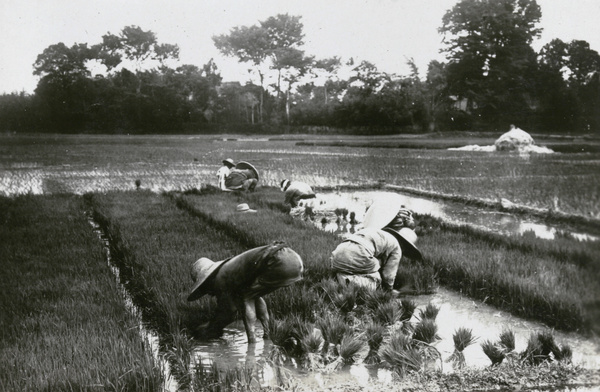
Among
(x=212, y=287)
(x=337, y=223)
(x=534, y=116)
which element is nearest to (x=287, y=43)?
(x=337, y=223)

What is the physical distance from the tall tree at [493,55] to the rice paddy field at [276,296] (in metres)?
1.39

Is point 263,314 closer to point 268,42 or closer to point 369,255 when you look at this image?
point 369,255

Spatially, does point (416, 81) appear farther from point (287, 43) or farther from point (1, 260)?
point (1, 260)

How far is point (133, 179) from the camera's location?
12031 mm

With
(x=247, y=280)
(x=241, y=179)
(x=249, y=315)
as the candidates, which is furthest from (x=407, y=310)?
(x=241, y=179)

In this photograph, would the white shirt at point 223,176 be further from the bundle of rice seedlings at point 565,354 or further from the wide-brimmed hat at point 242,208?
the bundle of rice seedlings at point 565,354

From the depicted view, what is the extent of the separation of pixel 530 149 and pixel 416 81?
174 inches

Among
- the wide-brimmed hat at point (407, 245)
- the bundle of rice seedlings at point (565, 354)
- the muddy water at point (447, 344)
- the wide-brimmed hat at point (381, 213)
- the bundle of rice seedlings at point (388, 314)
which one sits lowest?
the muddy water at point (447, 344)

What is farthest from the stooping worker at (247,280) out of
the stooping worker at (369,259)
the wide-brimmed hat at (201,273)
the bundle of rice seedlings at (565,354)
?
the bundle of rice seedlings at (565,354)

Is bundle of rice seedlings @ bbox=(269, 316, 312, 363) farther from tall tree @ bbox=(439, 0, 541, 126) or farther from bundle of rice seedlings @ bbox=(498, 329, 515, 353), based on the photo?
tall tree @ bbox=(439, 0, 541, 126)

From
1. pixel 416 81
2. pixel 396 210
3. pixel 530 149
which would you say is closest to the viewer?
pixel 396 210

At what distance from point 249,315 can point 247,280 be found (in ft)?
0.81

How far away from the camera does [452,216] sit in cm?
757

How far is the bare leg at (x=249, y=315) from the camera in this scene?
298 centimetres
